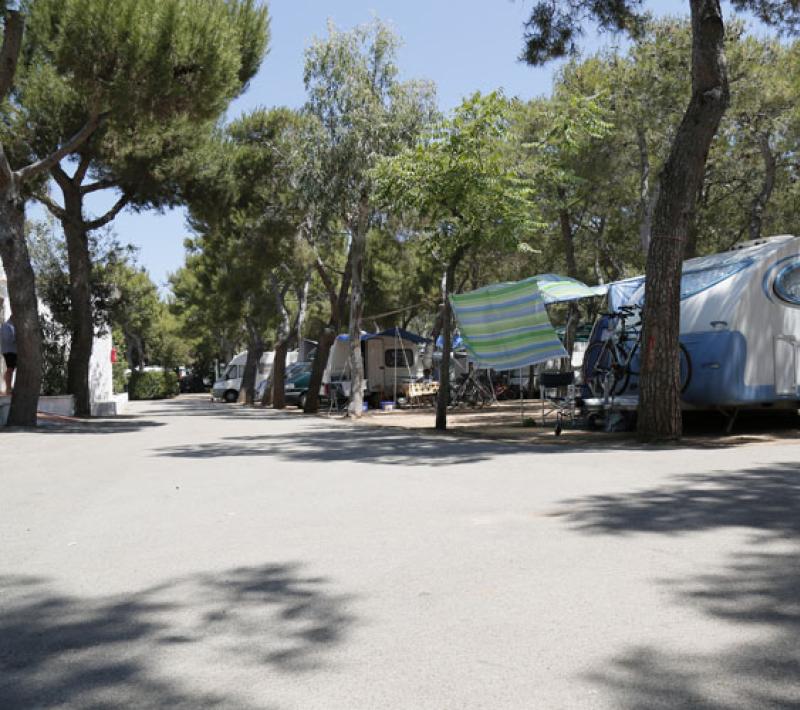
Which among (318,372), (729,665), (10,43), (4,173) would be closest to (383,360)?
(318,372)

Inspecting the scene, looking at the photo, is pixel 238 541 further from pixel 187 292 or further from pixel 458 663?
pixel 187 292

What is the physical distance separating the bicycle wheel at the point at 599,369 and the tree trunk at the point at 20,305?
32.0ft

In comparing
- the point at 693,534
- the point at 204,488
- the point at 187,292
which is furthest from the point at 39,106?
the point at 187,292

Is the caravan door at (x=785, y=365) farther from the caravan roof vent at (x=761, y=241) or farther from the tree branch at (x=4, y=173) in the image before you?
the tree branch at (x=4, y=173)

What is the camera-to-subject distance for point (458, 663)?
3.16m

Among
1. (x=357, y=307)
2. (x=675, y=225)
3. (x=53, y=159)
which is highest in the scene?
(x=53, y=159)

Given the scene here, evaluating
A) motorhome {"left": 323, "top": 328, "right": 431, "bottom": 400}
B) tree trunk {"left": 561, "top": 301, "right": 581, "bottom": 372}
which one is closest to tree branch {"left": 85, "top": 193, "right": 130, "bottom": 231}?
motorhome {"left": 323, "top": 328, "right": 431, "bottom": 400}

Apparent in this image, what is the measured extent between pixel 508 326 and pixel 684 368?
12.7 ft

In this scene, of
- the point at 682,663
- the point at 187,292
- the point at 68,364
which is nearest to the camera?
the point at 682,663

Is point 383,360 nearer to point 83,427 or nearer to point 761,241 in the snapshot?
point 83,427

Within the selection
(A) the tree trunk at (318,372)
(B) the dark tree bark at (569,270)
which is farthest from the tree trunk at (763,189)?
(A) the tree trunk at (318,372)

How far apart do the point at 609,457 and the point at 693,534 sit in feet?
14.5

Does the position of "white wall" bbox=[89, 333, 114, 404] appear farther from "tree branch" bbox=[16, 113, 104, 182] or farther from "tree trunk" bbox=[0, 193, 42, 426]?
"tree branch" bbox=[16, 113, 104, 182]

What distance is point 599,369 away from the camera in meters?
13.7
